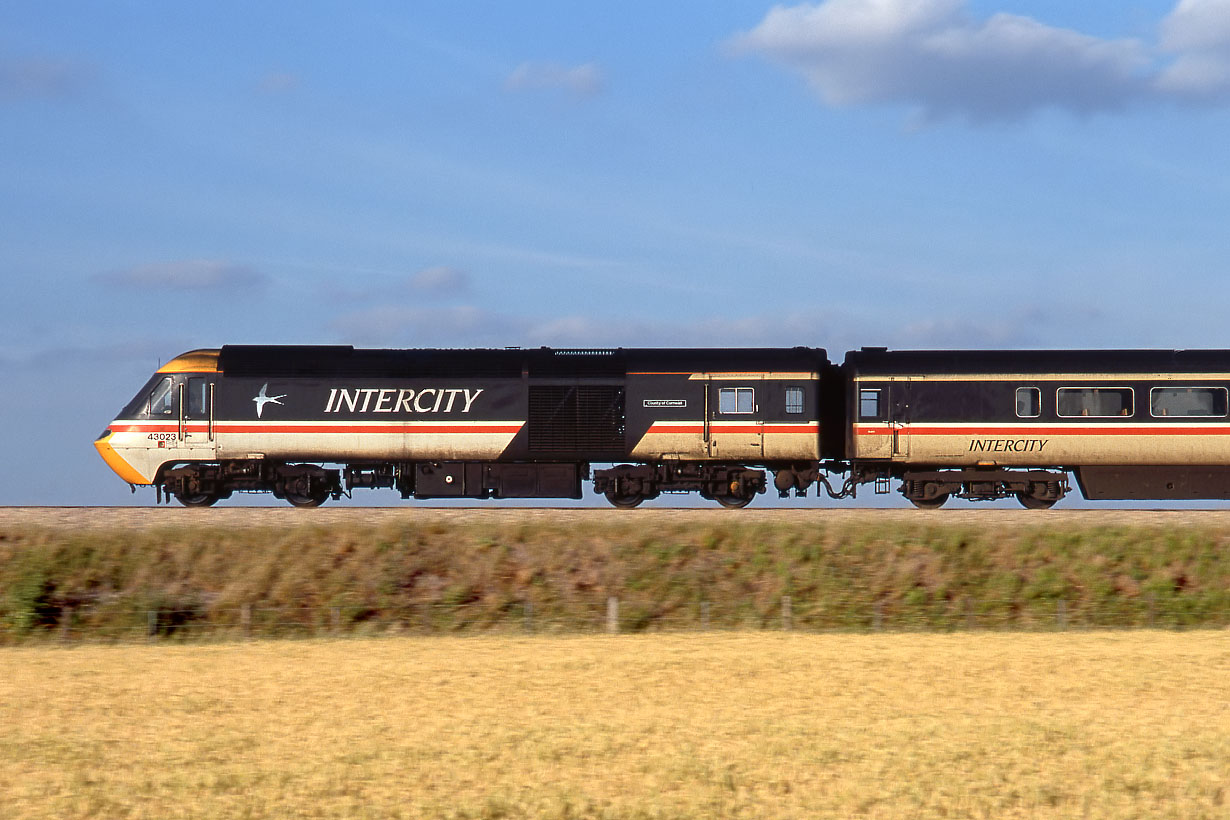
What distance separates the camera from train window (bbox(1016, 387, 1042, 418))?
3152 cm

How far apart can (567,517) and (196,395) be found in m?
10.7

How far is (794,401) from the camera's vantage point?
3172cm

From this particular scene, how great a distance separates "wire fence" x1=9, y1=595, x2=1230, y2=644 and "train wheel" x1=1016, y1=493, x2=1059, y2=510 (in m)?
7.27

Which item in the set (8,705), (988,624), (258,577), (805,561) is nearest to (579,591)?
(805,561)

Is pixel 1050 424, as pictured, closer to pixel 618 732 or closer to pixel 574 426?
pixel 574 426

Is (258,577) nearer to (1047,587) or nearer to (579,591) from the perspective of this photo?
(579,591)

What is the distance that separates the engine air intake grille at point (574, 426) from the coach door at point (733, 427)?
2.28 metres

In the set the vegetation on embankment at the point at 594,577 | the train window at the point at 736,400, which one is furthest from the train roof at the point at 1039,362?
the vegetation on embankment at the point at 594,577

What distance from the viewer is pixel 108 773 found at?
13688 millimetres

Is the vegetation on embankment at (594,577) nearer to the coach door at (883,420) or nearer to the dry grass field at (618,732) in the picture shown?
the dry grass field at (618,732)

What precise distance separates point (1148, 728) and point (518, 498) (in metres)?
18.9

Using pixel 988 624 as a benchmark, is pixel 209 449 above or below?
above

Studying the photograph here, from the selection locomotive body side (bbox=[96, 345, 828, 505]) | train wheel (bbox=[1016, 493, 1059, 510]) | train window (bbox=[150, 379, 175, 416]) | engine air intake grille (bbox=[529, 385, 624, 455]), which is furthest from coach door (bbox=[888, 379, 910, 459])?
train window (bbox=[150, 379, 175, 416])

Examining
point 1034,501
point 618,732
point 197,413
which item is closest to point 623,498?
point 1034,501
